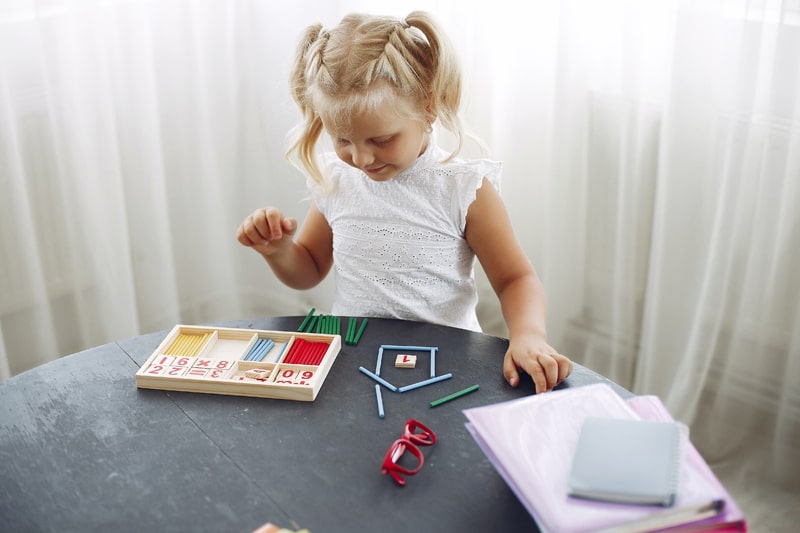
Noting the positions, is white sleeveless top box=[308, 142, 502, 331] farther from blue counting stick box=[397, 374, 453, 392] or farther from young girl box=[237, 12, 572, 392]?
blue counting stick box=[397, 374, 453, 392]

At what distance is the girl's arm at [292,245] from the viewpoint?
136cm

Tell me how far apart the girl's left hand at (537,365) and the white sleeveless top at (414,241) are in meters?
0.27

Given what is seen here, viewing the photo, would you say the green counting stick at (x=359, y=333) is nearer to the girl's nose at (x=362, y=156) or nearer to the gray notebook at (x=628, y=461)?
the girl's nose at (x=362, y=156)

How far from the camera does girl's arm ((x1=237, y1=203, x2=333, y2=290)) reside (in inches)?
53.5

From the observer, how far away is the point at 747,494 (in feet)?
6.05

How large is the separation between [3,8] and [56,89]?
18 centimetres

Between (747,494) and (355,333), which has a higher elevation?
(355,333)

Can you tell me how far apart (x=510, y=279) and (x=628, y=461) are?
1.78 feet

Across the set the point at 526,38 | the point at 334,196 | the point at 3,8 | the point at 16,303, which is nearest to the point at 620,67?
the point at 526,38

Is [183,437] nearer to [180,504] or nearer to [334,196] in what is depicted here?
[180,504]

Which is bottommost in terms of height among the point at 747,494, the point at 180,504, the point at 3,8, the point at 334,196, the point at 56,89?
the point at 747,494

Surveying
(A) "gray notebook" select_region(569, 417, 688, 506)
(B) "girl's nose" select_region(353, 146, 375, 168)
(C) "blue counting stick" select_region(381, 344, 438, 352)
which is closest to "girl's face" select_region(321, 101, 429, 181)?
(B) "girl's nose" select_region(353, 146, 375, 168)

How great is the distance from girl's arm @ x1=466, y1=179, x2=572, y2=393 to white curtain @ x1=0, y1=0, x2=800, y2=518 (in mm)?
429

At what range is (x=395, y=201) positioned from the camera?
56.7 inches
